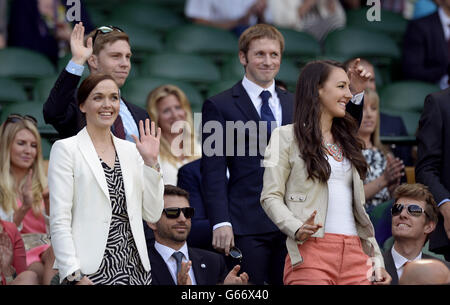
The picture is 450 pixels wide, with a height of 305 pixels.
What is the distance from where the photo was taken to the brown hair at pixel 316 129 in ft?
15.9

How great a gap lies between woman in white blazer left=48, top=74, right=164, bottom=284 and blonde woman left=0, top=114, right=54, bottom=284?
1499 mm

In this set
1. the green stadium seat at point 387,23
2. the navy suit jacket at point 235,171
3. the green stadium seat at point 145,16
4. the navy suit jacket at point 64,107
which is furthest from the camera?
the green stadium seat at point 387,23

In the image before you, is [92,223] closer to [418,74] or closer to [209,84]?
[209,84]

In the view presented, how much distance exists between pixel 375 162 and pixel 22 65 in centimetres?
343

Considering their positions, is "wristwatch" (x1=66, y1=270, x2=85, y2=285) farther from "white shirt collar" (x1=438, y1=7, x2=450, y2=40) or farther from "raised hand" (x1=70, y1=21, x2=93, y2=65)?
"white shirt collar" (x1=438, y1=7, x2=450, y2=40)

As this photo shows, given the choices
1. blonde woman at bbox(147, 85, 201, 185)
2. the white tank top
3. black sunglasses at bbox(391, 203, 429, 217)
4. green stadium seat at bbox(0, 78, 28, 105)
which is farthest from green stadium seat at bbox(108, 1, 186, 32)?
the white tank top

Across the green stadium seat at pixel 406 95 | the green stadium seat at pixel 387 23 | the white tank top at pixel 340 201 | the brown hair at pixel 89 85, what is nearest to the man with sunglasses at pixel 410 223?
the white tank top at pixel 340 201

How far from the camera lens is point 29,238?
20.8 ft

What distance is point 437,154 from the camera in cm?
561

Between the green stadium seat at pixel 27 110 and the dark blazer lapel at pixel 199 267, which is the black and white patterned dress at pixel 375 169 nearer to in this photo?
the dark blazer lapel at pixel 199 267

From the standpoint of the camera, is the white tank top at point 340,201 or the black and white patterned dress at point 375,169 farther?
the black and white patterned dress at point 375,169
